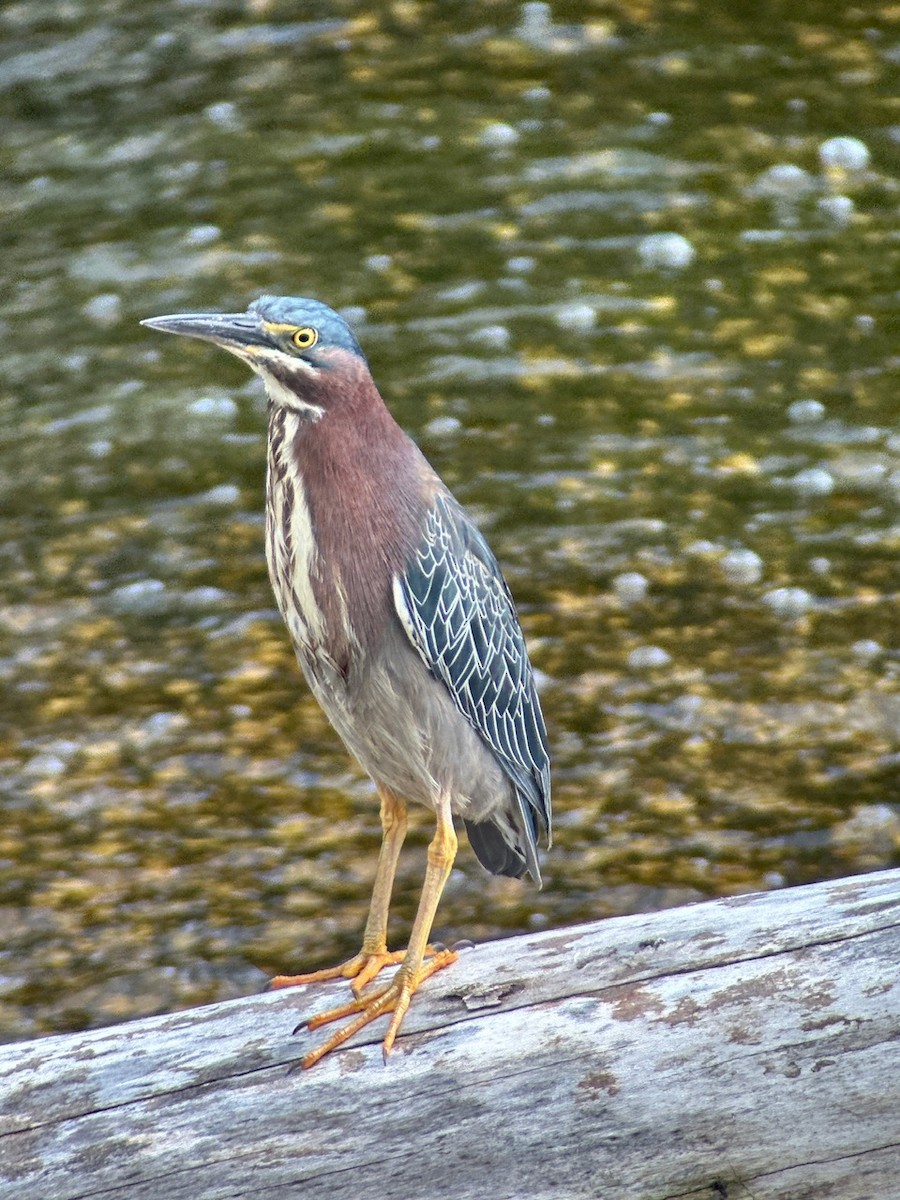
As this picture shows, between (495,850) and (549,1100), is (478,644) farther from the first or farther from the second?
(549,1100)

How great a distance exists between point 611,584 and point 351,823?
1195mm

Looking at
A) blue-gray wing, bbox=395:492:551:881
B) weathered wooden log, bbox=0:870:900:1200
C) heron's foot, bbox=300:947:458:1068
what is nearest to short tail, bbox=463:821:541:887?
blue-gray wing, bbox=395:492:551:881

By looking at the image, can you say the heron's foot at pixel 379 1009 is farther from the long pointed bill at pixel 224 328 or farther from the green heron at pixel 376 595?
the long pointed bill at pixel 224 328

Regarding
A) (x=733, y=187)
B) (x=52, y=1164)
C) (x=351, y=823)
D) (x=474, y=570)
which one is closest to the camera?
(x=52, y=1164)

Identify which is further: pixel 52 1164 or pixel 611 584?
pixel 611 584

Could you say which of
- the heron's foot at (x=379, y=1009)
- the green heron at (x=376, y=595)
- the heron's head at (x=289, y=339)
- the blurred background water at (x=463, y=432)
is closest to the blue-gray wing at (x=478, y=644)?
the green heron at (x=376, y=595)

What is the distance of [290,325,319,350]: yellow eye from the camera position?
239cm

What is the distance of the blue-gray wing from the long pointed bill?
42 cm

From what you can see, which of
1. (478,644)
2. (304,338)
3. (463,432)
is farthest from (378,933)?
(463,432)

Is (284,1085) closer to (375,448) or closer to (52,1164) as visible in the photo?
(52,1164)

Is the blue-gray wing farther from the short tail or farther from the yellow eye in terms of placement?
the yellow eye

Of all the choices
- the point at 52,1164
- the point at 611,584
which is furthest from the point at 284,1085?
the point at 611,584

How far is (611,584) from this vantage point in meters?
4.69

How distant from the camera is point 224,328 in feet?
7.81
